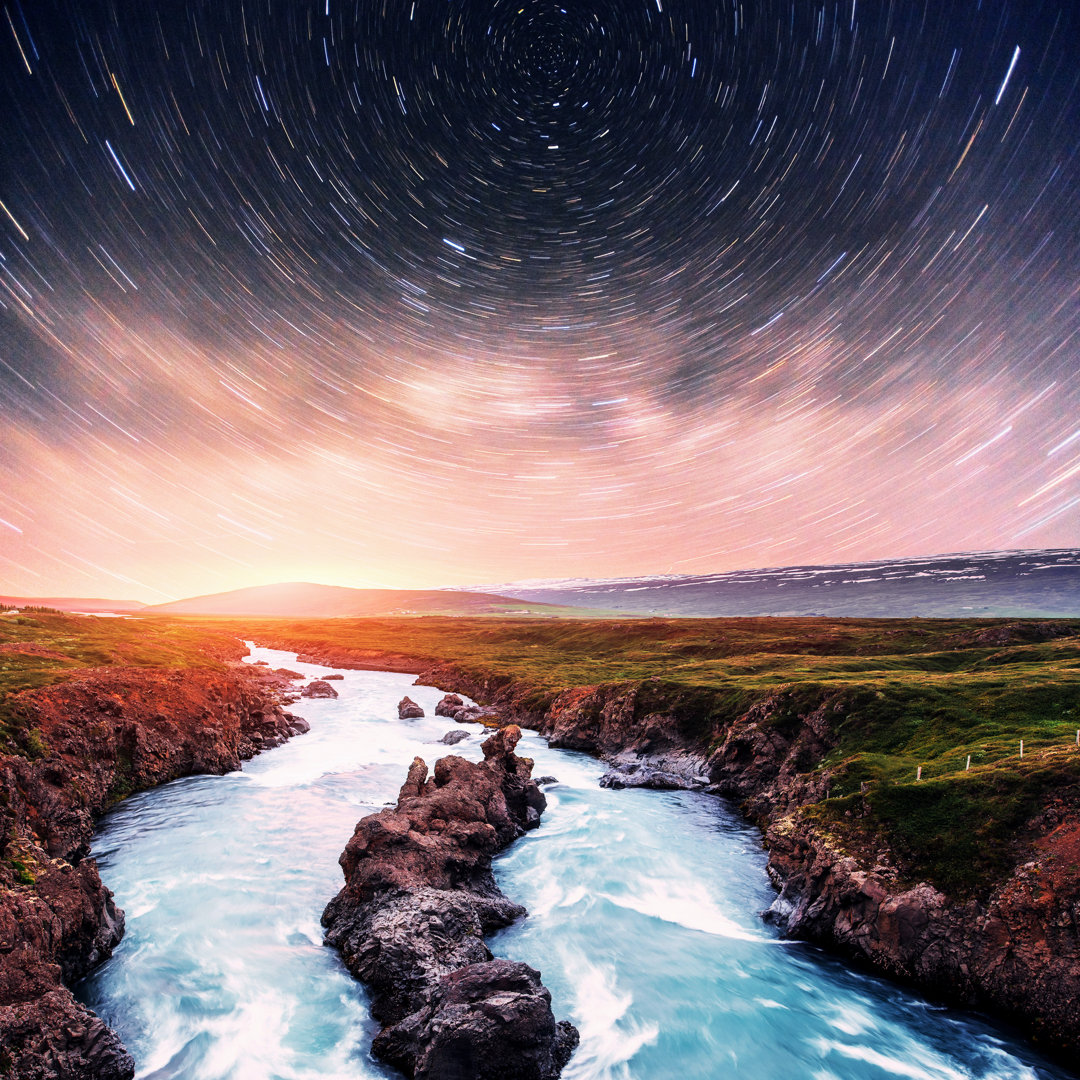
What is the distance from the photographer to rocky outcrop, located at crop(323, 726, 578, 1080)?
579 inches

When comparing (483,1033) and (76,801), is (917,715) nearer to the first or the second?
(483,1033)

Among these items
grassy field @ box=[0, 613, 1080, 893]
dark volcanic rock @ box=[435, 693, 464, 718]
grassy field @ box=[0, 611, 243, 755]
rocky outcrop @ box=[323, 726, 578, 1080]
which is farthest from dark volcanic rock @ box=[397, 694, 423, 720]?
rocky outcrop @ box=[323, 726, 578, 1080]

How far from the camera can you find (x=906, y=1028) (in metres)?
17.9

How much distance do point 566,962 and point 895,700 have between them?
29046mm

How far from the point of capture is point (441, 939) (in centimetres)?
1905

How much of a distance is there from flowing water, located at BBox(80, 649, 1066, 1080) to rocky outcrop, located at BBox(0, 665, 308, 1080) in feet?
5.95

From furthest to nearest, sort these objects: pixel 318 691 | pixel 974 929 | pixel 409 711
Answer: pixel 318 691 → pixel 409 711 → pixel 974 929

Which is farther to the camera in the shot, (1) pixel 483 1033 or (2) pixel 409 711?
(2) pixel 409 711

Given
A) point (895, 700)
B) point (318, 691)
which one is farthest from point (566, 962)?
point (318, 691)

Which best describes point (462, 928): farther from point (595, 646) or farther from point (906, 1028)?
point (595, 646)

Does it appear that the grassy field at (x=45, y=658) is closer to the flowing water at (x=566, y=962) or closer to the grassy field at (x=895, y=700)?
the grassy field at (x=895, y=700)

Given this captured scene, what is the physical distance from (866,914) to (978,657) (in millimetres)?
49430

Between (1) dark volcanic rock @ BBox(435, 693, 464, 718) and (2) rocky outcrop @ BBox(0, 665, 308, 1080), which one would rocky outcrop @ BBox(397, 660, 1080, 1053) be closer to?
(2) rocky outcrop @ BBox(0, 665, 308, 1080)

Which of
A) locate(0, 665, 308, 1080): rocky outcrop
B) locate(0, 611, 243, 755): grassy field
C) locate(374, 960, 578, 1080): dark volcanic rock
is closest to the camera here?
locate(0, 665, 308, 1080): rocky outcrop
